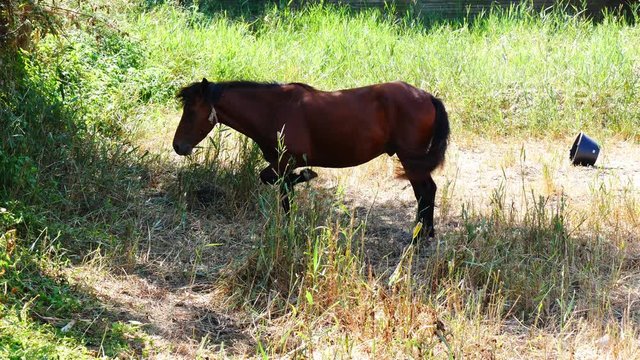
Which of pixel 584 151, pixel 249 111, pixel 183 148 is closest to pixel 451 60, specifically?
pixel 584 151

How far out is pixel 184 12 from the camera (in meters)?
13.3

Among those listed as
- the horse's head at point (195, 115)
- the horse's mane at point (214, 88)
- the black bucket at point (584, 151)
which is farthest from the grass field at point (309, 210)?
the horse's mane at point (214, 88)

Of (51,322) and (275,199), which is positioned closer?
(51,322)

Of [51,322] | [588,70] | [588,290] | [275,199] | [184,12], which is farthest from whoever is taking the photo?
[184,12]

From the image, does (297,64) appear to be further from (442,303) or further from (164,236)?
(442,303)

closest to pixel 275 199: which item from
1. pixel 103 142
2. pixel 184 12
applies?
pixel 103 142

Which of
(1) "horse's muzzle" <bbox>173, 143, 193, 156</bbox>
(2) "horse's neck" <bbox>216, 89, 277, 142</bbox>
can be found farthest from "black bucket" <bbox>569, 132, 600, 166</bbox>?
(1) "horse's muzzle" <bbox>173, 143, 193, 156</bbox>

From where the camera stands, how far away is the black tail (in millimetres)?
7656

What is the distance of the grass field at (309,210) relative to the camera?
228 inches

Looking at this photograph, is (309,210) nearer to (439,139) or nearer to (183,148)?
(439,139)

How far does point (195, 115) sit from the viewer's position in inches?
310

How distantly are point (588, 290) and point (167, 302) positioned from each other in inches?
110

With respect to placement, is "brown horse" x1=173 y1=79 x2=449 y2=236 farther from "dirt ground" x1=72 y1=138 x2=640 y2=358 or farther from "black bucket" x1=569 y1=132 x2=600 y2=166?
"black bucket" x1=569 y1=132 x2=600 y2=166

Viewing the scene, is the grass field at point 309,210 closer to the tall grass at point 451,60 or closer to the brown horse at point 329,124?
the tall grass at point 451,60
